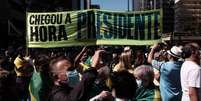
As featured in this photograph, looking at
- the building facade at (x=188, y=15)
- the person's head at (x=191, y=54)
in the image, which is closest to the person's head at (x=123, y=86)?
the person's head at (x=191, y=54)

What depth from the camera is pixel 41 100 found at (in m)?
8.09

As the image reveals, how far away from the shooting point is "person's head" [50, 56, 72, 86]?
619 cm

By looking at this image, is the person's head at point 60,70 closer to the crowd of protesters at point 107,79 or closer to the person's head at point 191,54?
the crowd of protesters at point 107,79

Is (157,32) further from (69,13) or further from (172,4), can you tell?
(172,4)

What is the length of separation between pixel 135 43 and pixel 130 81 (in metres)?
8.50

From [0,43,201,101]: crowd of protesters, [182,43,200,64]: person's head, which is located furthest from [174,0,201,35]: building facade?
[182,43,200,64]: person's head

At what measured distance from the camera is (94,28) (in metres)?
15.1

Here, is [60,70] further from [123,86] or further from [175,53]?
[175,53]

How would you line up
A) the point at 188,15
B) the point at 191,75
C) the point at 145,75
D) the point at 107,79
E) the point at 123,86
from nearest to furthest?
the point at 123,86 < the point at 145,75 < the point at 107,79 < the point at 191,75 < the point at 188,15

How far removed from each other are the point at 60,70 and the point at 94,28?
28.9 feet

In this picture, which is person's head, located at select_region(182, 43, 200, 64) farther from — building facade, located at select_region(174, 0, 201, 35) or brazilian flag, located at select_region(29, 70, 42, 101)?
building facade, located at select_region(174, 0, 201, 35)

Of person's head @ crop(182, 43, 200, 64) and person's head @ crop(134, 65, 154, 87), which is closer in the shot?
person's head @ crop(134, 65, 154, 87)

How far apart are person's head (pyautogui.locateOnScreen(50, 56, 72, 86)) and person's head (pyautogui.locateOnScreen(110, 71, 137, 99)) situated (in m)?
0.45

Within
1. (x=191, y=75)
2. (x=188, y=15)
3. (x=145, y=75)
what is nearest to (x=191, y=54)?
(x=191, y=75)
